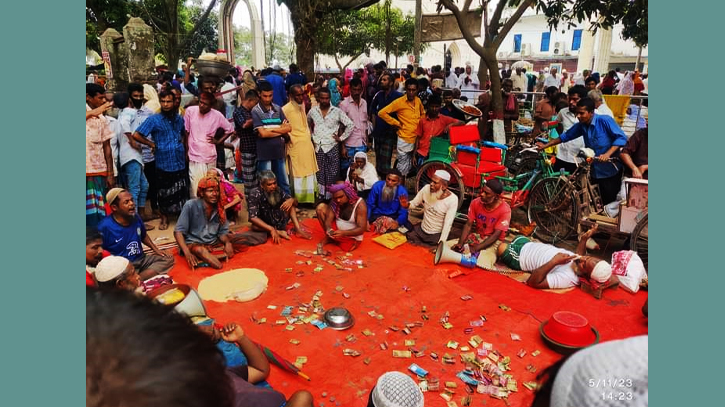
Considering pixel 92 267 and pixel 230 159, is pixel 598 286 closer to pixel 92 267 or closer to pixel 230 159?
pixel 92 267

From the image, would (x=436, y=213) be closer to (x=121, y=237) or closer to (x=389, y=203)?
(x=389, y=203)

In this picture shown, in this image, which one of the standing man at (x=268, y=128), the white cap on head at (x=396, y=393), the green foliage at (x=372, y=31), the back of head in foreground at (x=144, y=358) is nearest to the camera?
the back of head in foreground at (x=144, y=358)

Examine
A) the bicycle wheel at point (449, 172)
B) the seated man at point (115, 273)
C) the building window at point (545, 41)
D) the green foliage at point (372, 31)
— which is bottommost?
the seated man at point (115, 273)

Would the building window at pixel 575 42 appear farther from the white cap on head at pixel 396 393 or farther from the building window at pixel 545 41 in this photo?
the white cap on head at pixel 396 393

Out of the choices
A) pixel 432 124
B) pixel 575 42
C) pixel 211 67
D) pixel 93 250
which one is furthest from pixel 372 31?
pixel 93 250

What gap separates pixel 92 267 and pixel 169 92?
2864 mm

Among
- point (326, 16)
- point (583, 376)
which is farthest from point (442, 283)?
point (326, 16)

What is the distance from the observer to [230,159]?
30.3 ft

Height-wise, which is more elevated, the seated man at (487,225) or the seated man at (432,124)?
the seated man at (432,124)

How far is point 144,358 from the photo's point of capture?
78 centimetres

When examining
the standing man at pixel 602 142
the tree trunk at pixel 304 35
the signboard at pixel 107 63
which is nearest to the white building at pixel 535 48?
the tree trunk at pixel 304 35

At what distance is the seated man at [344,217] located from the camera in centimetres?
570

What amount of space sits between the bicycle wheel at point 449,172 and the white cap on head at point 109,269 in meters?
4.35

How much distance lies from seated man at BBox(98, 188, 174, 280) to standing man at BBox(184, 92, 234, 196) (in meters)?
1.50
